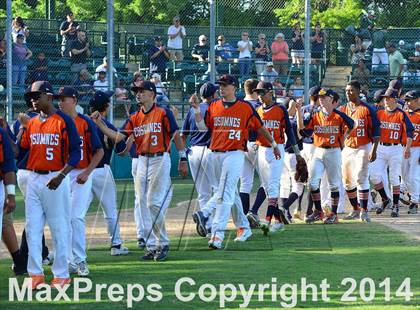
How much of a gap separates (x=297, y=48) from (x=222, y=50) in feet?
5.73

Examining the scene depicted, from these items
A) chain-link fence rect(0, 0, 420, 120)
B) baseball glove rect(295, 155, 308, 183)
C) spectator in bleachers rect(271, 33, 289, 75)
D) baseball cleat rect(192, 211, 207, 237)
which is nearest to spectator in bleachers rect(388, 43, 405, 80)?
chain-link fence rect(0, 0, 420, 120)

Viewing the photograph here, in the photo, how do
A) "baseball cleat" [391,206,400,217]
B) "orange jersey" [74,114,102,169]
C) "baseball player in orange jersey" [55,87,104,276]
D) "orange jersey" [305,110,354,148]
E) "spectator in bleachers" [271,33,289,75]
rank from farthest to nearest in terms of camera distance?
1. "spectator in bleachers" [271,33,289,75]
2. "baseball cleat" [391,206,400,217]
3. "orange jersey" [305,110,354,148]
4. "orange jersey" [74,114,102,169]
5. "baseball player in orange jersey" [55,87,104,276]

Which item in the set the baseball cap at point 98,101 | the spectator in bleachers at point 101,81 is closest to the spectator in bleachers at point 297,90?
the spectator in bleachers at point 101,81

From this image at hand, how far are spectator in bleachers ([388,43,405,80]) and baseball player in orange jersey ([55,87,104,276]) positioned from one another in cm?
1421

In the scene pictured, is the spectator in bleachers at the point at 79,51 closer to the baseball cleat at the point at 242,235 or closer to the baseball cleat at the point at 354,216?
the baseball cleat at the point at 354,216

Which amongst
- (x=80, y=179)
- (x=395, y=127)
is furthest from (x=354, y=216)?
(x=80, y=179)

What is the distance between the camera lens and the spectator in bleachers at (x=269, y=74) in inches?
905

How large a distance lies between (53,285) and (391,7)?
67.5 feet

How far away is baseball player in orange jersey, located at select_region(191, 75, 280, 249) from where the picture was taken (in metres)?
12.8

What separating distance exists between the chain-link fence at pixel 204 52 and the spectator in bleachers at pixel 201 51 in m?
0.02

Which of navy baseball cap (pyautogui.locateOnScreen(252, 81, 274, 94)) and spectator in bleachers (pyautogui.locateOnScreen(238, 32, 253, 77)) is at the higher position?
spectator in bleachers (pyautogui.locateOnScreen(238, 32, 253, 77))

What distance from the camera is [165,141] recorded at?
1204 cm

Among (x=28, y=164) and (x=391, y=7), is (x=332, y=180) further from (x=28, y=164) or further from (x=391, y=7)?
(x=391, y=7)

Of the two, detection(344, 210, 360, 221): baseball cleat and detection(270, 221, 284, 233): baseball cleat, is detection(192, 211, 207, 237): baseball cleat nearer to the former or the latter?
detection(270, 221, 284, 233): baseball cleat
